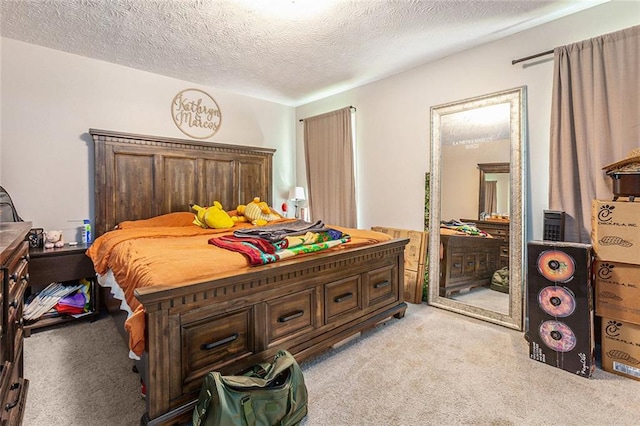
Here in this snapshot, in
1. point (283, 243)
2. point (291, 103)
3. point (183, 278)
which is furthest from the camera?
point (291, 103)

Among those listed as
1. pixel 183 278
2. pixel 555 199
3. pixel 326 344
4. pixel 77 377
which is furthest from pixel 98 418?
pixel 555 199

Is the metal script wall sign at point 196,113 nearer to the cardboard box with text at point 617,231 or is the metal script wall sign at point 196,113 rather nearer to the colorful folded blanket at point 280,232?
the colorful folded blanket at point 280,232

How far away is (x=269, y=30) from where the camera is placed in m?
2.58

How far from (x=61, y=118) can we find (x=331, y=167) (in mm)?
2988

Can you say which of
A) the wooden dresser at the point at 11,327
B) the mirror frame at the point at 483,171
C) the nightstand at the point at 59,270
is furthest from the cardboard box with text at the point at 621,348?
the nightstand at the point at 59,270

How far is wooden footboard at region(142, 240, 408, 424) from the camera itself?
4.65ft

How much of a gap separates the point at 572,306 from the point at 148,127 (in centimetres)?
422

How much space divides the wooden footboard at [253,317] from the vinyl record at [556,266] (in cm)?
109

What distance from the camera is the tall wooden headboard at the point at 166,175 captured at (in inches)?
122

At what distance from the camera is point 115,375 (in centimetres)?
191

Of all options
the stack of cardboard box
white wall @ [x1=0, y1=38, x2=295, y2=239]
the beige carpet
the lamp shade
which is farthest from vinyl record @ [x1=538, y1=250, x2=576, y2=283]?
white wall @ [x1=0, y1=38, x2=295, y2=239]

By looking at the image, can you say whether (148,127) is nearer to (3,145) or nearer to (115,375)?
(3,145)

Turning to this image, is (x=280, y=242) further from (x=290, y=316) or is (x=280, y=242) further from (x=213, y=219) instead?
(x=213, y=219)

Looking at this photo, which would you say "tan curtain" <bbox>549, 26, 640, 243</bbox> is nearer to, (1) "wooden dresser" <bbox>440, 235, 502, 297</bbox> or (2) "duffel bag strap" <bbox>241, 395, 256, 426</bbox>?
(1) "wooden dresser" <bbox>440, 235, 502, 297</bbox>
